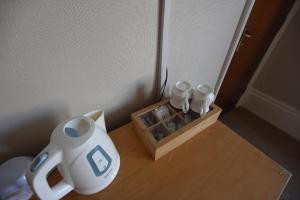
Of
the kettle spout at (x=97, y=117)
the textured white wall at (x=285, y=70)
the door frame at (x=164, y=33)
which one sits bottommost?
the textured white wall at (x=285, y=70)

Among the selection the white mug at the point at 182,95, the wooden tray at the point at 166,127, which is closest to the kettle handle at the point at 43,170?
the wooden tray at the point at 166,127

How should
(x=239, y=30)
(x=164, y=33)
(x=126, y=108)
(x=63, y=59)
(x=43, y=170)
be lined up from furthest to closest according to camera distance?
(x=239, y=30), (x=126, y=108), (x=164, y=33), (x=63, y=59), (x=43, y=170)

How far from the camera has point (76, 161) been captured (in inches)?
16.1

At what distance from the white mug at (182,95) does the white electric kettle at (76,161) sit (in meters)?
0.32

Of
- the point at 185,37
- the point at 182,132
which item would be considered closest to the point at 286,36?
the point at 185,37

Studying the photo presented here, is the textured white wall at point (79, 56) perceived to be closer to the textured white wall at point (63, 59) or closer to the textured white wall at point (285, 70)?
the textured white wall at point (63, 59)

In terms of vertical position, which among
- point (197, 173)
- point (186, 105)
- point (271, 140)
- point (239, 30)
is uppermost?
point (239, 30)

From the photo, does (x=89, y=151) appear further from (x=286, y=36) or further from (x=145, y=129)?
(x=286, y=36)

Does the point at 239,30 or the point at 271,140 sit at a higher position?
the point at 239,30

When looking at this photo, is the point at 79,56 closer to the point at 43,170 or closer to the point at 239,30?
the point at 43,170

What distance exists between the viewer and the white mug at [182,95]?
66 cm

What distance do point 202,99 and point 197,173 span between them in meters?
0.27

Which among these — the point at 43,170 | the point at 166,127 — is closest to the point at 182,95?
the point at 166,127

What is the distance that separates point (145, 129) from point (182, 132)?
14 cm
